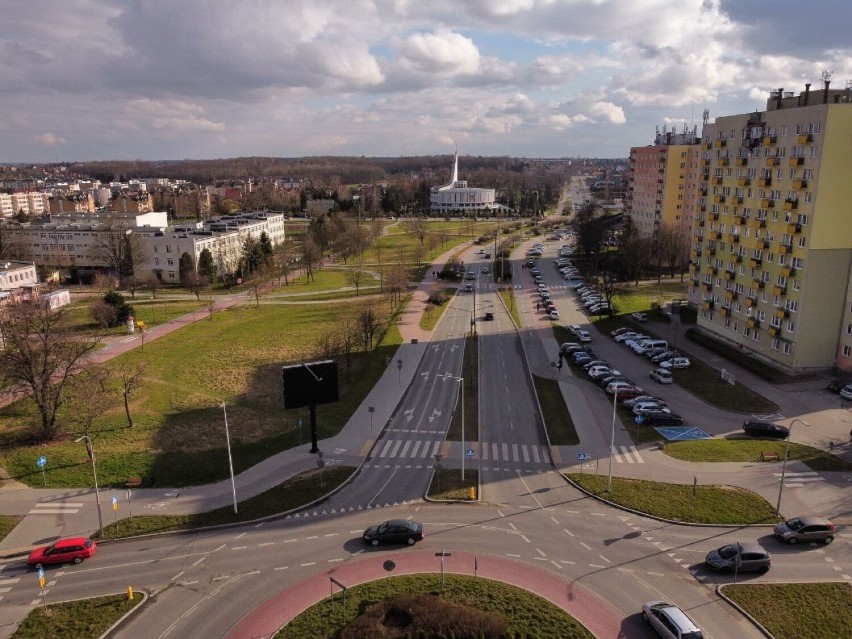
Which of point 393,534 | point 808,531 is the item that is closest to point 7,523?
point 393,534

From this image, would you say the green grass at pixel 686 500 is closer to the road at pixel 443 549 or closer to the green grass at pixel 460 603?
the road at pixel 443 549

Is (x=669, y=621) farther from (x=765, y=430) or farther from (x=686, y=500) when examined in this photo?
(x=765, y=430)

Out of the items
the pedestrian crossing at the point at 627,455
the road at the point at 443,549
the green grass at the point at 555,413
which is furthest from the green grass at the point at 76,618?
the pedestrian crossing at the point at 627,455

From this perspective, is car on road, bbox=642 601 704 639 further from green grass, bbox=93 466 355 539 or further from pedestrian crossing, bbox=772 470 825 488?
green grass, bbox=93 466 355 539

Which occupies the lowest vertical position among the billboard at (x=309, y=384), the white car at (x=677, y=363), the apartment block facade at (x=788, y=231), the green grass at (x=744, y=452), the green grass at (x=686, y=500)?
the green grass at (x=686, y=500)

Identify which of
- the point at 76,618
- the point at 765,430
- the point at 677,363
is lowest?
the point at 76,618
